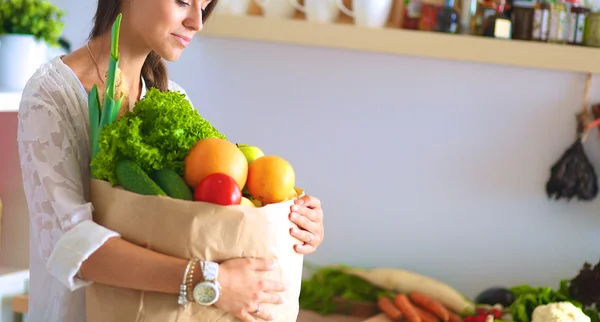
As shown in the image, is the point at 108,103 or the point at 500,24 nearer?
the point at 108,103

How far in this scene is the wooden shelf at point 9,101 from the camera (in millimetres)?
1824

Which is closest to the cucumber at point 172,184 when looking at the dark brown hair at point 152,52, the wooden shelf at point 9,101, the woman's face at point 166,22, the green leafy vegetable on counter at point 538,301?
the woman's face at point 166,22

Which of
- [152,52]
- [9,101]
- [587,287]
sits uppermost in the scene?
[152,52]

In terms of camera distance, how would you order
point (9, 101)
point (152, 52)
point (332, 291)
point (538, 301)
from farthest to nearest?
point (332, 291) → point (538, 301) → point (9, 101) → point (152, 52)

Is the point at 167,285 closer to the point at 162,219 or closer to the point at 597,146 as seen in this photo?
the point at 162,219

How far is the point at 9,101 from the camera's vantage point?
1.85 m

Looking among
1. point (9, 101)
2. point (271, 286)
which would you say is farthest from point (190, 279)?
point (9, 101)

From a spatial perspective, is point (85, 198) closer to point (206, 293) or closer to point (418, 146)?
point (206, 293)

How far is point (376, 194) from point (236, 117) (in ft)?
1.77

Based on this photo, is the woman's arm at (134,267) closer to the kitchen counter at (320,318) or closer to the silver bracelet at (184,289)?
the silver bracelet at (184,289)

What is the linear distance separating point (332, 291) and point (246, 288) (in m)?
1.43

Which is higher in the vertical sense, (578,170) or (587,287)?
(578,170)

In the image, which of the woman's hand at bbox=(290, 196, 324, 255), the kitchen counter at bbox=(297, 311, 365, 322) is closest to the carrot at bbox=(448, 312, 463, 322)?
the kitchen counter at bbox=(297, 311, 365, 322)

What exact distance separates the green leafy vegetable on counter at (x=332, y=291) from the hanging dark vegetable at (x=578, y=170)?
0.60m
